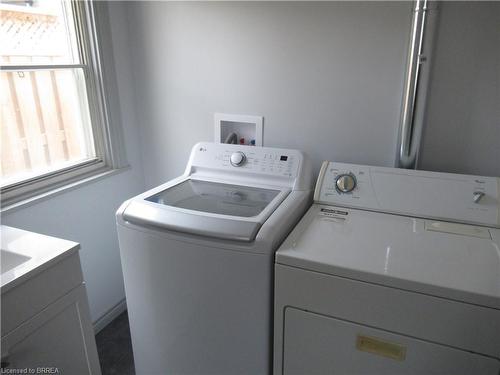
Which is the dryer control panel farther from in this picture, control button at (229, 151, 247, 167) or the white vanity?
the white vanity

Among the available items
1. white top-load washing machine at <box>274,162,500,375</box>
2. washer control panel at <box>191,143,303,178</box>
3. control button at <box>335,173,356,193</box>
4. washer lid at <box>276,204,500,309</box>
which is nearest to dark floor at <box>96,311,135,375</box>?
white top-load washing machine at <box>274,162,500,375</box>

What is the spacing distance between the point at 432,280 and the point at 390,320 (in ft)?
0.58

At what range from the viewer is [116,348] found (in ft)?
6.55

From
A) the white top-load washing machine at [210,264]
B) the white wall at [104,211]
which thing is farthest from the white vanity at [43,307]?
the white wall at [104,211]

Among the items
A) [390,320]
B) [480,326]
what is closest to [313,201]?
[390,320]

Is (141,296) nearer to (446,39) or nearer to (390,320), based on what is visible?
(390,320)

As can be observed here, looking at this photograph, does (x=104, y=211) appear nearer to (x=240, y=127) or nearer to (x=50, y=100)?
(x=50, y=100)

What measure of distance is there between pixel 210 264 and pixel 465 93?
4.07 feet

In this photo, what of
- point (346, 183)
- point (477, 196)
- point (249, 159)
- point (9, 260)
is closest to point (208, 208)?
point (249, 159)

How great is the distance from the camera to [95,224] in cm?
200

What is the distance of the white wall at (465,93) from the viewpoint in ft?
4.72

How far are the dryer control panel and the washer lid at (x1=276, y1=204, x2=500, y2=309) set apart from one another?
0.04m

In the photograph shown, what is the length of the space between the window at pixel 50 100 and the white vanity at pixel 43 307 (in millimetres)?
479

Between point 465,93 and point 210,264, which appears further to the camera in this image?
point 465,93
